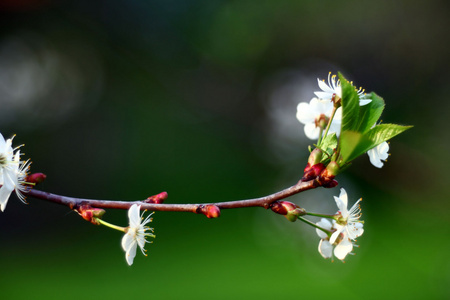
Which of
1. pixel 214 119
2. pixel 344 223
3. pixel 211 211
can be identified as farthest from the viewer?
pixel 214 119

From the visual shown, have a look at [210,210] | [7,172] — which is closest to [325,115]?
[210,210]

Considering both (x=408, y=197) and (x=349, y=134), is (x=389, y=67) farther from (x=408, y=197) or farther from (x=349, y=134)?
(x=349, y=134)

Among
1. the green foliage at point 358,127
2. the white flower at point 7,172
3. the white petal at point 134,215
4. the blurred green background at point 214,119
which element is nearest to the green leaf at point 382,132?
the green foliage at point 358,127

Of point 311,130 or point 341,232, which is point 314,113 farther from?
point 341,232

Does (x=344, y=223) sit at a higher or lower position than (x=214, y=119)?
lower

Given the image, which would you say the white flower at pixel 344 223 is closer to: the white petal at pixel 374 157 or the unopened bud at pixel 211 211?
the white petal at pixel 374 157
